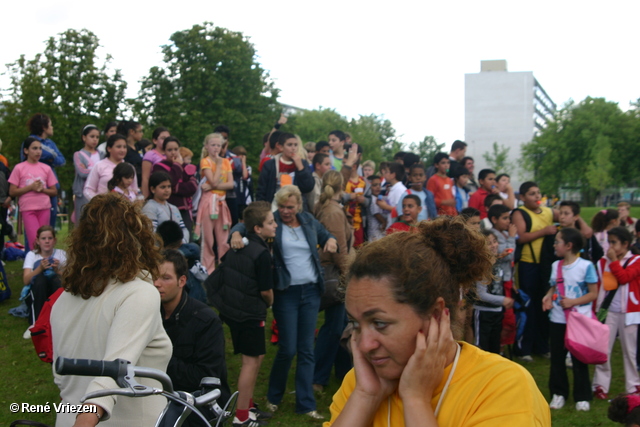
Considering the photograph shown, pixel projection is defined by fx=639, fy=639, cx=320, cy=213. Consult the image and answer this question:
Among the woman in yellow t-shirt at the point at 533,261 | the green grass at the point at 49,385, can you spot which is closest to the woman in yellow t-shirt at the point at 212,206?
the green grass at the point at 49,385

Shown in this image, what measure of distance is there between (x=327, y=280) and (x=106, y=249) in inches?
168

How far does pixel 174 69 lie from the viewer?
43031 millimetres

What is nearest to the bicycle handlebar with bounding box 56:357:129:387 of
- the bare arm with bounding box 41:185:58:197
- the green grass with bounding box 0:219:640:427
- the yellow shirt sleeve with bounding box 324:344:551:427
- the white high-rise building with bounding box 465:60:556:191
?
the yellow shirt sleeve with bounding box 324:344:551:427

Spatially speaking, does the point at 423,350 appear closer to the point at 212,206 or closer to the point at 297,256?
the point at 297,256

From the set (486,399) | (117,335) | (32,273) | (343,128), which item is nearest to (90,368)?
(117,335)

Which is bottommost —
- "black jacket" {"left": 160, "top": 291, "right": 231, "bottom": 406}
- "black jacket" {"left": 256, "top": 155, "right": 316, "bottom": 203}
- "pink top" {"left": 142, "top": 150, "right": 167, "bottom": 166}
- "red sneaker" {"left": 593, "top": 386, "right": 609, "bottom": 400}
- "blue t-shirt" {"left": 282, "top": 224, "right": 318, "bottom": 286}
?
"red sneaker" {"left": 593, "top": 386, "right": 609, "bottom": 400}

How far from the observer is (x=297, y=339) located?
6766 millimetres

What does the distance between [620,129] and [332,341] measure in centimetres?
6880

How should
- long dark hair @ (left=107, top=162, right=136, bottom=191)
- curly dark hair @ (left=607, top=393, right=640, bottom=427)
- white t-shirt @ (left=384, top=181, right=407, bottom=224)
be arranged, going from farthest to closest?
white t-shirt @ (left=384, top=181, right=407, bottom=224)
long dark hair @ (left=107, top=162, right=136, bottom=191)
curly dark hair @ (left=607, top=393, right=640, bottom=427)

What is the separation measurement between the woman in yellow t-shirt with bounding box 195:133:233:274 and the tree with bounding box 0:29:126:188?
26.2m

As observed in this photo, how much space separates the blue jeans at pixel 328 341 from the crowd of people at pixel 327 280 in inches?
0.7

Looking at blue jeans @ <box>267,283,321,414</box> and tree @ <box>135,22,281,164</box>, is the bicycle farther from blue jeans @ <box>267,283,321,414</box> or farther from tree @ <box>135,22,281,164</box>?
tree @ <box>135,22,281,164</box>

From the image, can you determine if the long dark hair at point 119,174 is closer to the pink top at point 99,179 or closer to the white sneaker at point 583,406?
the pink top at point 99,179

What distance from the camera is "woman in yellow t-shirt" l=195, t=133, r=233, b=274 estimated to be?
9.98m
